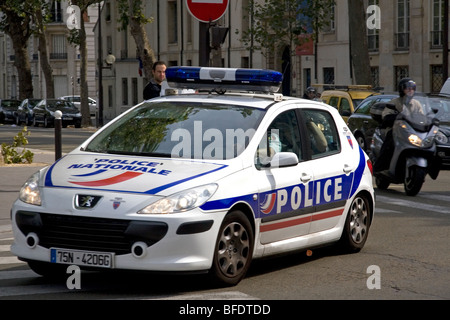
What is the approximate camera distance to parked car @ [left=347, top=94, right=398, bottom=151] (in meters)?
23.2

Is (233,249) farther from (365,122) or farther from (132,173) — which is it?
(365,122)

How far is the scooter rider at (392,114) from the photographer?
16281mm

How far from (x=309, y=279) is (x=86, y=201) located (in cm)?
197

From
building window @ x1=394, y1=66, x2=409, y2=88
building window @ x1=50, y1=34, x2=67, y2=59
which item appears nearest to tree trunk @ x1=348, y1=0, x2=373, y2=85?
building window @ x1=394, y1=66, x2=409, y2=88

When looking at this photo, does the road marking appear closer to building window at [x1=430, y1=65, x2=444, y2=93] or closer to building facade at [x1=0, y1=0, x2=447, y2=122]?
building facade at [x1=0, y1=0, x2=447, y2=122]

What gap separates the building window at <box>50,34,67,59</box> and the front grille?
274 feet

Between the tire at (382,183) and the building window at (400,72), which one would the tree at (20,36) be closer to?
the building window at (400,72)

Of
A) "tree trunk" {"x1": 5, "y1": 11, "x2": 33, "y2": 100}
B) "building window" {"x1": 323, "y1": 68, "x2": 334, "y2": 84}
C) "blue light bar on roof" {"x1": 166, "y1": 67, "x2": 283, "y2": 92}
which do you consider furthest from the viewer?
"tree trunk" {"x1": 5, "y1": 11, "x2": 33, "y2": 100}

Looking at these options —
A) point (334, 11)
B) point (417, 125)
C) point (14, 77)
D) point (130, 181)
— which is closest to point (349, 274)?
point (130, 181)

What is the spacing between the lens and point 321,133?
987 centimetres

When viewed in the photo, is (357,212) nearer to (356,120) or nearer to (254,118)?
(254,118)

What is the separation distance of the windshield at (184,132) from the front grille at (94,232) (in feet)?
3.56

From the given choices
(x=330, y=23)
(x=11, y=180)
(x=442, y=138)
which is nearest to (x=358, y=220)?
(x=11, y=180)
